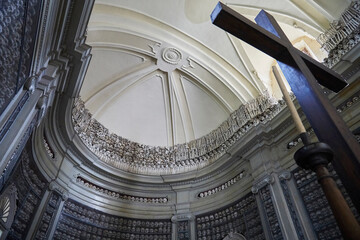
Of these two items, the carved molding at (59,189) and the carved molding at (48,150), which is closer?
the carved molding at (59,189)

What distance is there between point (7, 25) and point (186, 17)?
7.41 meters

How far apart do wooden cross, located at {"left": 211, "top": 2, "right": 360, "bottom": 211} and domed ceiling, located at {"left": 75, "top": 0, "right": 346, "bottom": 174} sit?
261 inches

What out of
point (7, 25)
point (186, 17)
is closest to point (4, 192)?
point (7, 25)

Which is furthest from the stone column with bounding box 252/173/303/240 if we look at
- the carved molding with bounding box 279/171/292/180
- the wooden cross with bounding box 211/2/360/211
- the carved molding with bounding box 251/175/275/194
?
the wooden cross with bounding box 211/2/360/211

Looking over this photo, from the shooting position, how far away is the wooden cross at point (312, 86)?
4.80 feet

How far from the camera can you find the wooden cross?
1.46 m

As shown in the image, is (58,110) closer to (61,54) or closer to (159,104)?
(61,54)

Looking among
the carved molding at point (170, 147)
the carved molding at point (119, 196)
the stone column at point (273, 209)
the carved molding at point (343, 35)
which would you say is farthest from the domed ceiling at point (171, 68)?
the stone column at point (273, 209)

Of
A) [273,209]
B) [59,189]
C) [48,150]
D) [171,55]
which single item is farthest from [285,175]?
[171,55]

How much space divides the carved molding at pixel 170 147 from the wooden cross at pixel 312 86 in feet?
18.6

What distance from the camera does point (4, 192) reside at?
4996mm

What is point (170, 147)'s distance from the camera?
10594 mm

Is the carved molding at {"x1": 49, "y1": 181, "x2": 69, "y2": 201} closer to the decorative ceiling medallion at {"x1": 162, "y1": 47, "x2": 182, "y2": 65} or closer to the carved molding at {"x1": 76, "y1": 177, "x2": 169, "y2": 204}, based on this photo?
the carved molding at {"x1": 76, "y1": 177, "x2": 169, "y2": 204}

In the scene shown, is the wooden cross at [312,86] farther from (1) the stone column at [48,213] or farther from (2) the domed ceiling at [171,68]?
(2) the domed ceiling at [171,68]
